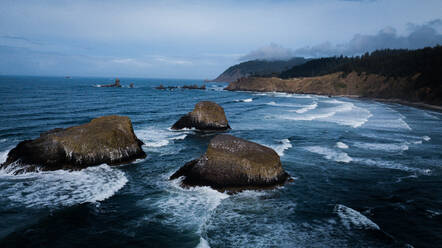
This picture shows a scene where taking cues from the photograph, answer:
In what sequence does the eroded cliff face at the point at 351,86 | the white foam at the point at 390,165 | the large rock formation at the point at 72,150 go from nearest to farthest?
1. the large rock formation at the point at 72,150
2. the white foam at the point at 390,165
3. the eroded cliff face at the point at 351,86

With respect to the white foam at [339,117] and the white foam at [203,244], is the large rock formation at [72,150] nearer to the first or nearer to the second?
the white foam at [203,244]

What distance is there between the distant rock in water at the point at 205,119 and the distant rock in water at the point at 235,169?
1462 centimetres

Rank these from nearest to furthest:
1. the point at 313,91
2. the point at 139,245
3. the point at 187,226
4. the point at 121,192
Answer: the point at 139,245
the point at 187,226
the point at 121,192
the point at 313,91

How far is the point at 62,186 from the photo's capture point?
13.1 meters

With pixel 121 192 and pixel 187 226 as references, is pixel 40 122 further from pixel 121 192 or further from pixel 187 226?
pixel 187 226

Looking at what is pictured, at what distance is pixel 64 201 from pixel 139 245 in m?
5.03

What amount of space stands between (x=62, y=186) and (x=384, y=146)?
2299cm

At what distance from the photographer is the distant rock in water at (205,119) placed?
1129 inches

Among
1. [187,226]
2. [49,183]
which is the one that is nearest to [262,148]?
[187,226]

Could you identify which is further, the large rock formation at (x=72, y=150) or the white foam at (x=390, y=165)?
the white foam at (x=390, y=165)

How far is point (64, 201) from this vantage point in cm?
1162

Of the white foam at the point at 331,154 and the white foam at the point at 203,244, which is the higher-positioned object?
the white foam at the point at 331,154

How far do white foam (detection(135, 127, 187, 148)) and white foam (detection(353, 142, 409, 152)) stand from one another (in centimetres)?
1548

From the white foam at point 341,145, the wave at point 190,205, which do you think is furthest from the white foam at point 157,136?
the white foam at point 341,145
